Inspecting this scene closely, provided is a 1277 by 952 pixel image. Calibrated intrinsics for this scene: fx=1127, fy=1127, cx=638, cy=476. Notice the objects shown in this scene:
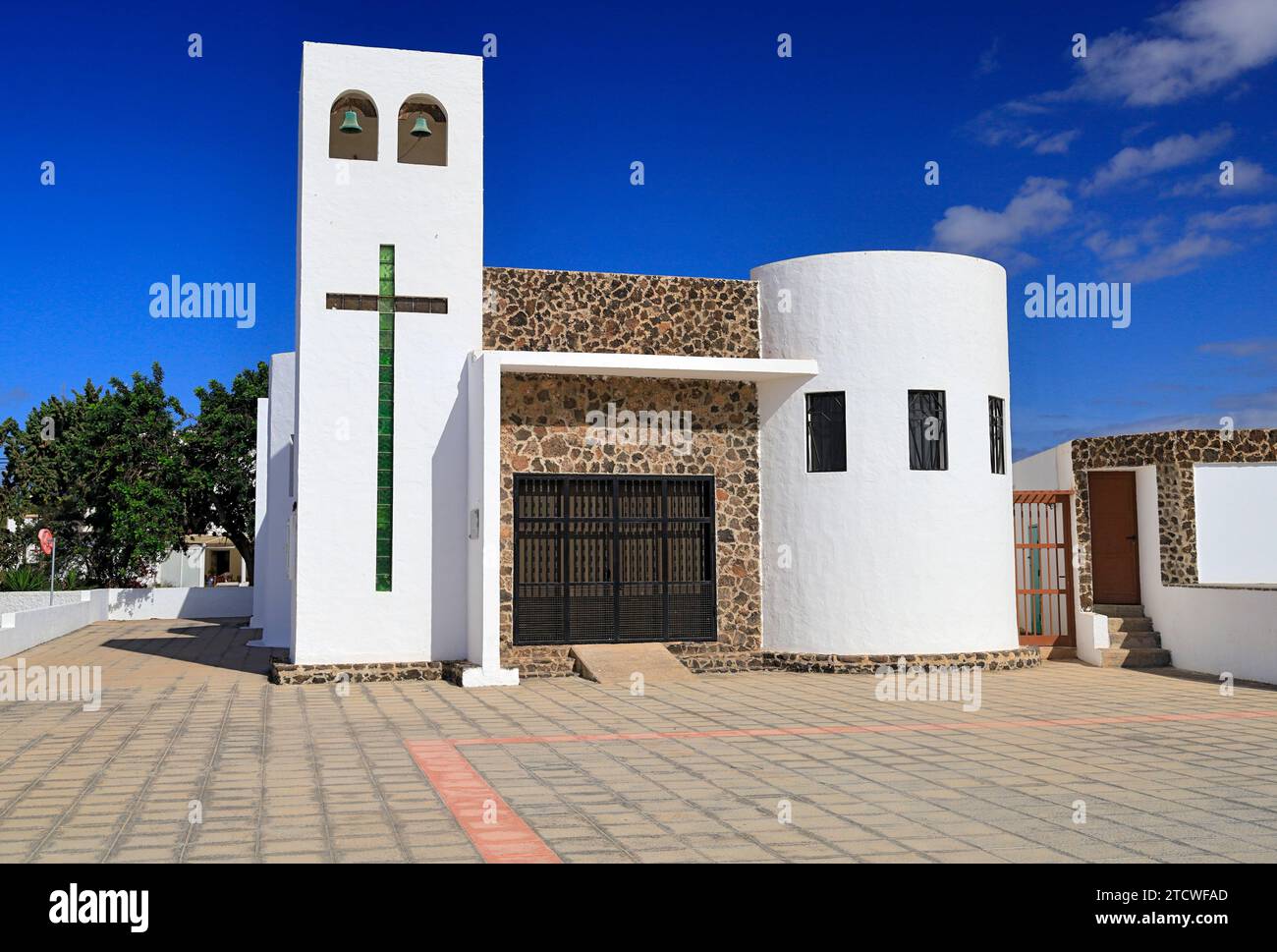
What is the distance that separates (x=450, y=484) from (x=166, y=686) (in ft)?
13.9

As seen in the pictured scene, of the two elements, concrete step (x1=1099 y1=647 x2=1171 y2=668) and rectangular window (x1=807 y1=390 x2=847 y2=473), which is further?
concrete step (x1=1099 y1=647 x2=1171 y2=668)

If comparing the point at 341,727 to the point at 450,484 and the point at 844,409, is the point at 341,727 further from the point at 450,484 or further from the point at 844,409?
the point at 844,409

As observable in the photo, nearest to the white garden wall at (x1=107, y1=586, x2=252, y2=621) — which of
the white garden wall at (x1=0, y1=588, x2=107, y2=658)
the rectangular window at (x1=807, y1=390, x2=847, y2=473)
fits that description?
the white garden wall at (x1=0, y1=588, x2=107, y2=658)

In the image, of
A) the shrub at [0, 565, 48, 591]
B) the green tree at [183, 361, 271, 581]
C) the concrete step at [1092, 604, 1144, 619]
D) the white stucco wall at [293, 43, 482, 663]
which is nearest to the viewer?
the white stucco wall at [293, 43, 482, 663]

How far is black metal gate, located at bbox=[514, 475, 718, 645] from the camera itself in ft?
48.0

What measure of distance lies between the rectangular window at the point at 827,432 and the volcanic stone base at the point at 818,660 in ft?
8.36

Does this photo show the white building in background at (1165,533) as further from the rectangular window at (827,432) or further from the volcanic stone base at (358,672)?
the volcanic stone base at (358,672)

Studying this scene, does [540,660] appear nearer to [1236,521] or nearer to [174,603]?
[1236,521]

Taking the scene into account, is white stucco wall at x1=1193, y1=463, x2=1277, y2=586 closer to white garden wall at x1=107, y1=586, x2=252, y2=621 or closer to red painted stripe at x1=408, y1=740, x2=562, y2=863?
red painted stripe at x1=408, y1=740, x2=562, y2=863

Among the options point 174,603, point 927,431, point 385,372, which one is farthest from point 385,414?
point 174,603

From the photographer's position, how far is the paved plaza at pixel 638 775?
6008mm

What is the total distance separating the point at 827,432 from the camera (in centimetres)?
1538

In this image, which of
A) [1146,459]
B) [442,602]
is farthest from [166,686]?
[1146,459]

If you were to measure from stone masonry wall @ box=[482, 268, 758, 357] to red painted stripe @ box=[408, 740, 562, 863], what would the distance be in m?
7.16
